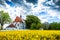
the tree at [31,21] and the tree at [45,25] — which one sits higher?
the tree at [31,21]

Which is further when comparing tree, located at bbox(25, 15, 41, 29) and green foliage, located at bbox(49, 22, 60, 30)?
tree, located at bbox(25, 15, 41, 29)

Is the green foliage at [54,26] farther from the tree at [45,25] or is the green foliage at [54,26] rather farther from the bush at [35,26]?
the bush at [35,26]

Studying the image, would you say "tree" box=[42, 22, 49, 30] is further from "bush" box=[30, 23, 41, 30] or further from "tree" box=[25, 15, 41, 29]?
"tree" box=[25, 15, 41, 29]

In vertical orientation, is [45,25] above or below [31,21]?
below

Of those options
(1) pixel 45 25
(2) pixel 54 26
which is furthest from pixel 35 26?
(2) pixel 54 26

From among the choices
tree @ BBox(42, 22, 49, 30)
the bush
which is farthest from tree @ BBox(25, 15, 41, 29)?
tree @ BBox(42, 22, 49, 30)

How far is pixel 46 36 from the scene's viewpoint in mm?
5953

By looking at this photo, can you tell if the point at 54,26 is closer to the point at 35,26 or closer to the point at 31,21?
the point at 35,26

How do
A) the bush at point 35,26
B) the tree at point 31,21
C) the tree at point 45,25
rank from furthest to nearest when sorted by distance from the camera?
the tree at point 31,21 < the bush at point 35,26 < the tree at point 45,25

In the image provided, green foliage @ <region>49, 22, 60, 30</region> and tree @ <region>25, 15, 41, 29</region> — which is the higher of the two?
tree @ <region>25, 15, 41, 29</region>

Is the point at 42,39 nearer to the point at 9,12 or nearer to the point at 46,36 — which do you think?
the point at 46,36

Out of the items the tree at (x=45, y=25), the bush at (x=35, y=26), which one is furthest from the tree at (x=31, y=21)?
the tree at (x=45, y=25)

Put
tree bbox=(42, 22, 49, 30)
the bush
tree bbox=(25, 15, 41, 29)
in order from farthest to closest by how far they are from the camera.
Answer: tree bbox=(25, 15, 41, 29) < the bush < tree bbox=(42, 22, 49, 30)

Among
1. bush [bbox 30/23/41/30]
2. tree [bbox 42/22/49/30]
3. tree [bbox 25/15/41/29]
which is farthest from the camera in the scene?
tree [bbox 25/15/41/29]
